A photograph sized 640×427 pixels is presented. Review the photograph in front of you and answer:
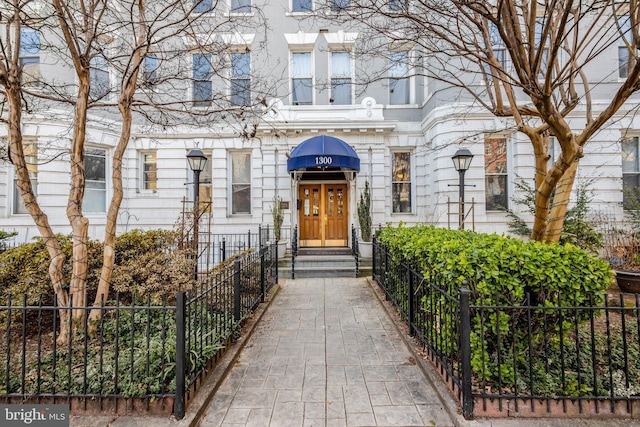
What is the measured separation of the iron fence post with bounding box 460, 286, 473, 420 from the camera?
9.04 feet

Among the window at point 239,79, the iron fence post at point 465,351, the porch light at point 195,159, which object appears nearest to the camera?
the iron fence post at point 465,351

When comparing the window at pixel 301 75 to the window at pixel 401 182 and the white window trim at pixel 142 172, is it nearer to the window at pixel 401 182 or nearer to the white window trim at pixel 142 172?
the window at pixel 401 182

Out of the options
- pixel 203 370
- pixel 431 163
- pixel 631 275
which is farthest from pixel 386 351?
pixel 431 163

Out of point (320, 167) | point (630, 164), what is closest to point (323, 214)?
point (320, 167)

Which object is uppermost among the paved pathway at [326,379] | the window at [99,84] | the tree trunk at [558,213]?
the window at [99,84]

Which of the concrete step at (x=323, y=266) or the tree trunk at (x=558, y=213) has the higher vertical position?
the tree trunk at (x=558, y=213)

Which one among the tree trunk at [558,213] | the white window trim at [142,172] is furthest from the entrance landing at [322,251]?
the tree trunk at [558,213]

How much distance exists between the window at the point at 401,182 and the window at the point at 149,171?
8.73 metres

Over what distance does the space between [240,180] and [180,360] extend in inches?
350

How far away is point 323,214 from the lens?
11102 millimetres

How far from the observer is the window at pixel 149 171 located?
10961mm

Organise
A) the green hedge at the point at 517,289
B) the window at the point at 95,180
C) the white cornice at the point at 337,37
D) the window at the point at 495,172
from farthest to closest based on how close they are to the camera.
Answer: the white cornice at the point at 337,37
the window at the point at 95,180
the window at the point at 495,172
the green hedge at the point at 517,289

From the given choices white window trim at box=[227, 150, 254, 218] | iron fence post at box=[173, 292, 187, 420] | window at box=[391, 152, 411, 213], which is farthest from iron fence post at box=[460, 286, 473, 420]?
white window trim at box=[227, 150, 254, 218]

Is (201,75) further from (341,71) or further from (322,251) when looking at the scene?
(322,251)
